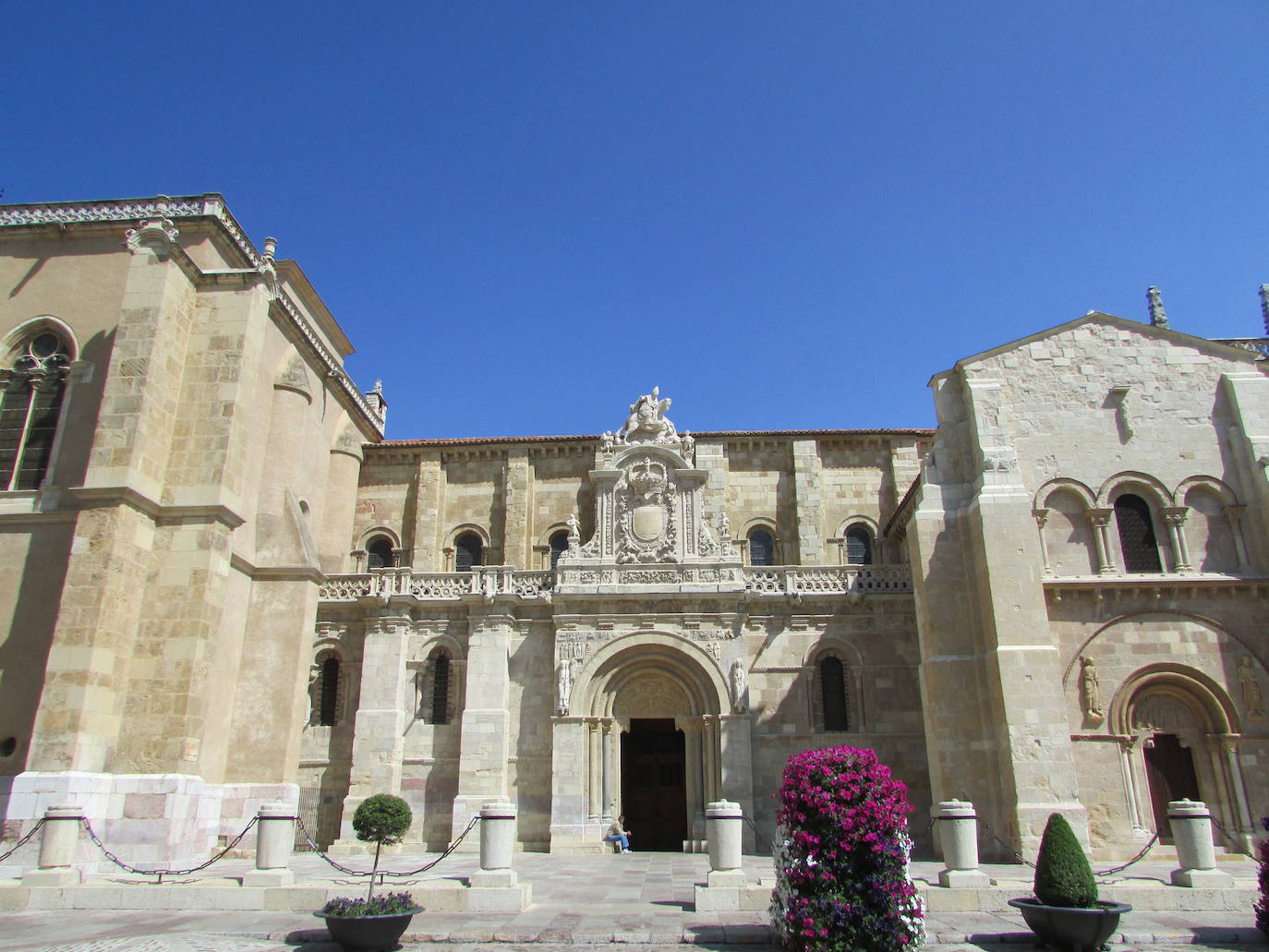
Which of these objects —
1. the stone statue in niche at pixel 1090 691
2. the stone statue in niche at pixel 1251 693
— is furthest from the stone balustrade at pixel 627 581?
the stone statue in niche at pixel 1251 693

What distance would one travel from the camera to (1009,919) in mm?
11602

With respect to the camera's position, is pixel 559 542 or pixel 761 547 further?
pixel 559 542

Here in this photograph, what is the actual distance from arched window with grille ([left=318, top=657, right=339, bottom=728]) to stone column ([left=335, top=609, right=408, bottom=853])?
1.25 m

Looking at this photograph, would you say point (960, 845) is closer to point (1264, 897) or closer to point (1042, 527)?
point (1264, 897)

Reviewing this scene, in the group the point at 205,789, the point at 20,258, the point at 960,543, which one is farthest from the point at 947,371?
the point at 20,258

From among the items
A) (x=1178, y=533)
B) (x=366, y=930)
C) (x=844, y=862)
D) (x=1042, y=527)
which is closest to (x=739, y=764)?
(x=1042, y=527)

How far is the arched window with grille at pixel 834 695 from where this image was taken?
22.5 meters

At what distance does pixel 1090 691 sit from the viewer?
18.9 meters

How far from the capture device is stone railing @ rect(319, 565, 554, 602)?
75.9 ft

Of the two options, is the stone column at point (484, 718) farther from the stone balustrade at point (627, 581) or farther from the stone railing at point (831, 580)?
the stone railing at point (831, 580)

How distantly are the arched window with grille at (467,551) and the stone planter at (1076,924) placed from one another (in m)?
20.0

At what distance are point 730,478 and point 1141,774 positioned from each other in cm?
1325

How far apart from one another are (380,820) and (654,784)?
476 inches

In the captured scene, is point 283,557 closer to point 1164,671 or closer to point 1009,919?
point 1009,919
